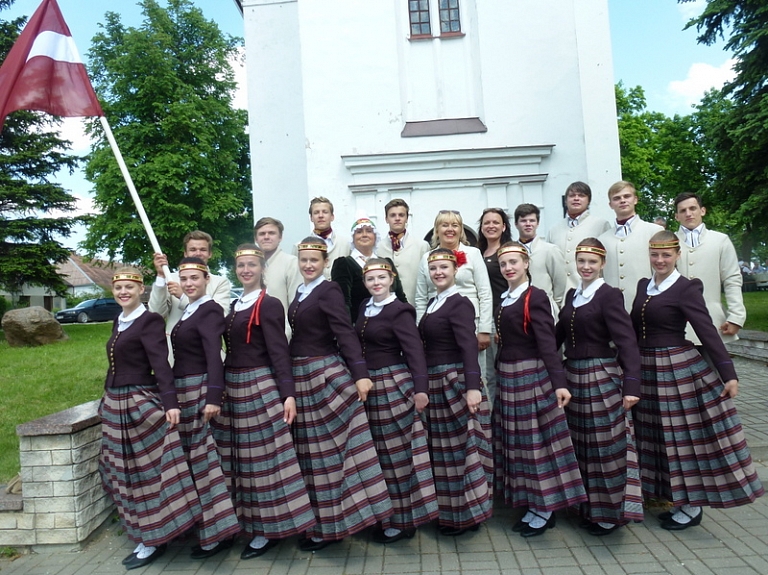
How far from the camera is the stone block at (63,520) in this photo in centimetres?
427

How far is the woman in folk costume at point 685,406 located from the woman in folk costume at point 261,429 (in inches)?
93.9

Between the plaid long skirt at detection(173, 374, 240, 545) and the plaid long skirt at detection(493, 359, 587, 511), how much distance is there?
1853 mm

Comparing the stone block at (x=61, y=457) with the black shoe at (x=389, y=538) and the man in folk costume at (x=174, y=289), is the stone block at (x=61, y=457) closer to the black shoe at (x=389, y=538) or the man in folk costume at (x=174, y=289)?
A: the man in folk costume at (x=174, y=289)

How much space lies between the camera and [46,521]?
4277 millimetres

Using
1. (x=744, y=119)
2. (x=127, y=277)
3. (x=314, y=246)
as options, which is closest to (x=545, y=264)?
(x=314, y=246)

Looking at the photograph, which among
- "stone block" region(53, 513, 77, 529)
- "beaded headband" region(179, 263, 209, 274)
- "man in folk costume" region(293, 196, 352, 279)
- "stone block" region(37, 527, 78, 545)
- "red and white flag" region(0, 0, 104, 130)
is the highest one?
"red and white flag" region(0, 0, 104, 130)

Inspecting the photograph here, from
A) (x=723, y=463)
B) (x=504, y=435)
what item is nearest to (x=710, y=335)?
(x=723, y=463)

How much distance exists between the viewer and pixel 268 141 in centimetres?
1210

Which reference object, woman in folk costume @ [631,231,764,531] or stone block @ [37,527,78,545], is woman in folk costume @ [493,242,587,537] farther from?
stone block @ [37,527,78,545]

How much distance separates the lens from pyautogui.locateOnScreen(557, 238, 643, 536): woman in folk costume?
3.88m

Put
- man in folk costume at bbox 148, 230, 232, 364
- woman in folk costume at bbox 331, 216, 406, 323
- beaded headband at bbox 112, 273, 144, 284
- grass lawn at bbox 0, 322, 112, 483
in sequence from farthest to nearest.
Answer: grass lawn at bbox 0, 322, 112, 483
woman in folk costume at bbox 331, 216, 406, 323
man in folk costume at bbox 148, 230, 232, 364
beaded headband at bbox 112, 273, 144, 284

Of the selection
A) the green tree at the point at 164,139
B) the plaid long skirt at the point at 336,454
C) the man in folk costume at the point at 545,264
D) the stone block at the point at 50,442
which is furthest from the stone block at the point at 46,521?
the green tree at the point at 164,139

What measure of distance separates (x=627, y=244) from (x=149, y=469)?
4018mm

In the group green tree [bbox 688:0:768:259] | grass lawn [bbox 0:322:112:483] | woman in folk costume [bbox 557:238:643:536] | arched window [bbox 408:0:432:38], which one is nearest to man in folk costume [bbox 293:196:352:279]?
woman in folk costume [bbox 557:238:643:536]
